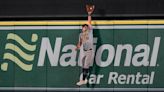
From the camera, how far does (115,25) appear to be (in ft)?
53.5

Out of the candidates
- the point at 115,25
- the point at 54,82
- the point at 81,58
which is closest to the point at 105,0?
the point at 115,25

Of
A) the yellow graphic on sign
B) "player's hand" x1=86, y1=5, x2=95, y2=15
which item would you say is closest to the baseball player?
"player's hand" x1=86, y1=5, x2=95, y2=15

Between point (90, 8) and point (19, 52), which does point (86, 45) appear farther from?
point (19, 52)

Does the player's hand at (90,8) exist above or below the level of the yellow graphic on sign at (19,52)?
above

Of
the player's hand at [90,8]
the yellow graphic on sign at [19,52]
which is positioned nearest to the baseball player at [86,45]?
the player's hand at [90,8]

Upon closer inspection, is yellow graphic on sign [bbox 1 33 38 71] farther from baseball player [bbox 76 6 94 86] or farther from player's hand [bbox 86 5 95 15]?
player's hand [bbox 86 5 95 15]

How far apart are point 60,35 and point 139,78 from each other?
267cm

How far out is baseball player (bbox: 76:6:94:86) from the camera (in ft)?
52.7

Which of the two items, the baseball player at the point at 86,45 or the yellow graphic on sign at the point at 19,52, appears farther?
the yellow graphic on sign at the point at 19,52

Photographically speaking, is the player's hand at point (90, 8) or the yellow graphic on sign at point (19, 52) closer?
the player's hand at point (90, 8)

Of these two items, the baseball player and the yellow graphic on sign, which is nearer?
the baseball player

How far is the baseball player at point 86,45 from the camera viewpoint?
16.1m

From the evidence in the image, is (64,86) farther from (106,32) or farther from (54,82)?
(106,32)

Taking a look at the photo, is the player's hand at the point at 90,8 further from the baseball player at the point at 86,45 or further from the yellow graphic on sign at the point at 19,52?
the yellow graphic on sign at the point at 19,52
